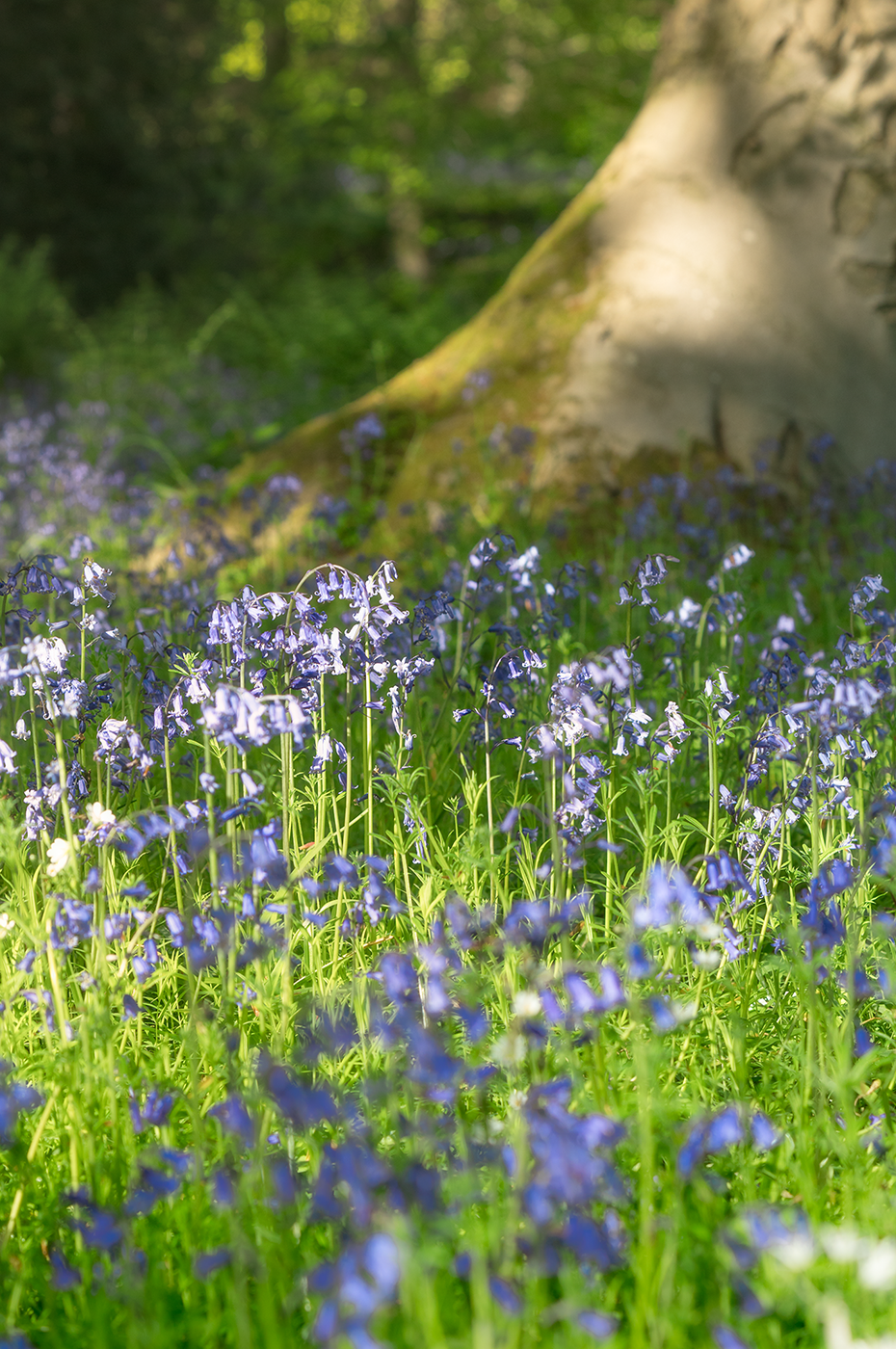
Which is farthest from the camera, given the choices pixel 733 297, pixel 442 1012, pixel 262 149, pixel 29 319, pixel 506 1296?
pixel 262 149

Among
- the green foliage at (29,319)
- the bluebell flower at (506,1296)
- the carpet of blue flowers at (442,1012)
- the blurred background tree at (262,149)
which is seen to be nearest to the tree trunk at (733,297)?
the carpet of blue flowers at (442,1012)

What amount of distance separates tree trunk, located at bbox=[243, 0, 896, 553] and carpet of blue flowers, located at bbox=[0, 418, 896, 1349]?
7.88 ft

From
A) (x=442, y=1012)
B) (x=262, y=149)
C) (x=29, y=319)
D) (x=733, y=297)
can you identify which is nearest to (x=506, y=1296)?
(x=442, y=1012)

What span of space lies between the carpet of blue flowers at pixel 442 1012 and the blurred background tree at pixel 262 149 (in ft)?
29.8

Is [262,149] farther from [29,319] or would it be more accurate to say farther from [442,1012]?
[442,1012]

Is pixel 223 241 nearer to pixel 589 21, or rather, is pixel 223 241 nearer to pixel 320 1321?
pixel 589 21

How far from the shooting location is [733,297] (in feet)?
18.6

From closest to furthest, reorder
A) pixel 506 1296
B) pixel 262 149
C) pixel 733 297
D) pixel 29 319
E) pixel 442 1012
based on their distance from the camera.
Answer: pixel 506 1296, pixel 442 1012, pixel 733 297, pixel 29 319, pixel 262 149

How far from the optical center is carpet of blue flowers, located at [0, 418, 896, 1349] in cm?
138

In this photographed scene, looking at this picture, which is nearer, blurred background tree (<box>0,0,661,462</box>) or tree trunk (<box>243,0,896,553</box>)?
tree trunk (<box>243,0,896,553</box>)

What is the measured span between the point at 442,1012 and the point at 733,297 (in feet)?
15.7

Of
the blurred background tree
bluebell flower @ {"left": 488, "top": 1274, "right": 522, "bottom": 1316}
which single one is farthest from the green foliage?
bluebell flower @ {"left": 488, "top": 1274, "right": 522, "bottom": 1316}

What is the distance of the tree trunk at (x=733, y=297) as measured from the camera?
18.3 ft

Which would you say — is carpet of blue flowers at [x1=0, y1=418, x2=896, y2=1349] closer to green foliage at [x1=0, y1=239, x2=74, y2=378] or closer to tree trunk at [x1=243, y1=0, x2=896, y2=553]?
tree trunk at [x1=243, y1=0, x2=896, y2=553]
